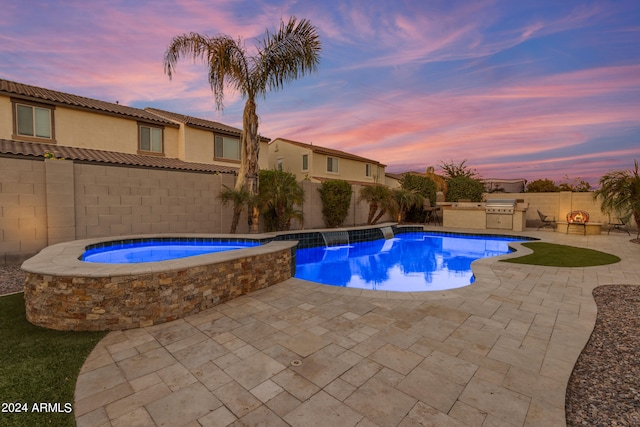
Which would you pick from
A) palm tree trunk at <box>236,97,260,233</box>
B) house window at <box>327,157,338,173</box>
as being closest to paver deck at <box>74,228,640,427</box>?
palm tree trunk at <box>236,97,260,233</box>

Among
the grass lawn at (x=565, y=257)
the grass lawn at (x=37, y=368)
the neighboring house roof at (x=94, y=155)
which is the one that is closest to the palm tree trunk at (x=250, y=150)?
the neighboring house roof at (x=94, y=155)

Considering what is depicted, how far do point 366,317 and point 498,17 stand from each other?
38.9 feet

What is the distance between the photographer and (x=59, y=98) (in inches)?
501

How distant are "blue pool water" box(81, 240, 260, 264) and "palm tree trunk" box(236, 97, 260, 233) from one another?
2.16 meters

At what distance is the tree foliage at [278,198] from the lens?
11148 millimetres

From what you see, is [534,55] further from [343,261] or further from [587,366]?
[587,366]

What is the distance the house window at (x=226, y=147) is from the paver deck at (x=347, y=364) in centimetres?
1422

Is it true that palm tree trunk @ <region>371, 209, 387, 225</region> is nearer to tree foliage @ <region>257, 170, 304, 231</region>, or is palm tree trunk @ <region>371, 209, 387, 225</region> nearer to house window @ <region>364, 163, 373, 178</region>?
tree foliage @ <region>257, 170, 304, 231</region>

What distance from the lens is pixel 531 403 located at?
2.38 meters

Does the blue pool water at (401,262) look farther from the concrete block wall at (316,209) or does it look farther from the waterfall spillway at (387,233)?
the concrete block wall at (316,209)

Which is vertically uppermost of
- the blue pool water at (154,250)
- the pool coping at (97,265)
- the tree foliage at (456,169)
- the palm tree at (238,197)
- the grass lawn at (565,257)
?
the tree foliage at (456,169)

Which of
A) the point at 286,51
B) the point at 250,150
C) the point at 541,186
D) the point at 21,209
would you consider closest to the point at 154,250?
the point at 21,209

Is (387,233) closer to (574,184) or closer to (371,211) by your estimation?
(371,211)

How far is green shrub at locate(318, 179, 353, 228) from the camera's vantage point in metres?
15.2
